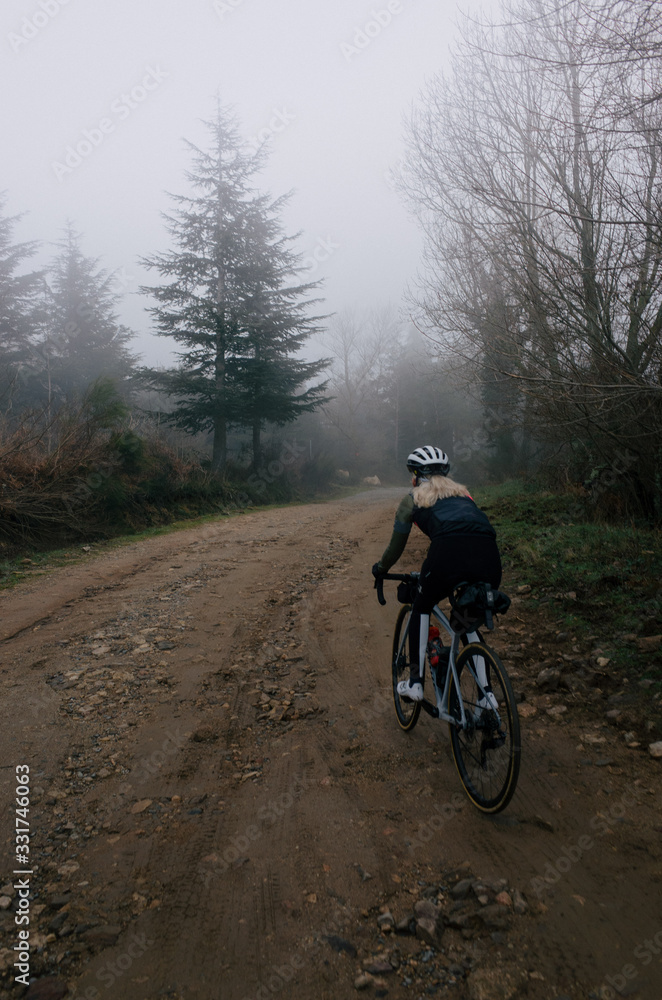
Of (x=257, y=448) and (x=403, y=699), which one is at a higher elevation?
(x=257, y=448)

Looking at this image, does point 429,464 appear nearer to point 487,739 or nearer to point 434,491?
point 434,491

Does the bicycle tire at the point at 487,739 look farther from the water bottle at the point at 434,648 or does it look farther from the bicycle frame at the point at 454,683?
the water bottle at the point at 434,648

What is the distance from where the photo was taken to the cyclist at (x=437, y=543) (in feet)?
11.2

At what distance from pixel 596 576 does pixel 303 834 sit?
4920 mm

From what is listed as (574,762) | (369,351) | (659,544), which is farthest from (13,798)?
(369,351)

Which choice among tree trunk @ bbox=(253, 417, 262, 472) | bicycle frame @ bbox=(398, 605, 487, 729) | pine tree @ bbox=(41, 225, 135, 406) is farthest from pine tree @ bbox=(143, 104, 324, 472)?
bicycle frame @ bbox=(398, 605, 487, 729)

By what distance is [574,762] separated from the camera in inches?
144

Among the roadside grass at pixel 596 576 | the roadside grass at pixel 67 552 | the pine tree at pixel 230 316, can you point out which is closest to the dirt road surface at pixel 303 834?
the roadside grass at pixel 596 576

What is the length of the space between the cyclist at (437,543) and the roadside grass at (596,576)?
2.13 m

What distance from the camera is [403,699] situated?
420 centimetres

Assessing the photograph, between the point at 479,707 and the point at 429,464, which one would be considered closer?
the point at 479,707

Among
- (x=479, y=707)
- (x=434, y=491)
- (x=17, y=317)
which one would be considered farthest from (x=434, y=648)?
(x=17, y=317)

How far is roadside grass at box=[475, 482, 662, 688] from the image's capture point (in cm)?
524

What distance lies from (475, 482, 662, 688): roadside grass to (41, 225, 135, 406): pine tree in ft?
92.1
